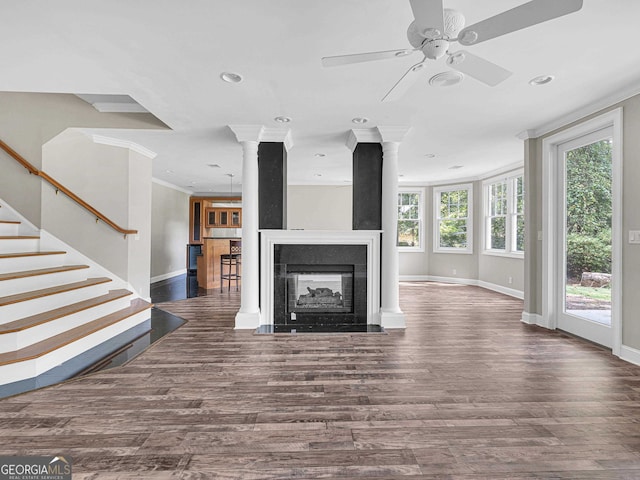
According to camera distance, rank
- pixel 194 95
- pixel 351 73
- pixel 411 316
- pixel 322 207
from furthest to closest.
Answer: pixel 322 207
pixel 411 316
pixel 194 95
pixel 351 73

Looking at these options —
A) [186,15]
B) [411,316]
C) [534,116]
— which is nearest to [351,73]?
[186,15]

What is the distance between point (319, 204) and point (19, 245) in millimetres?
5872

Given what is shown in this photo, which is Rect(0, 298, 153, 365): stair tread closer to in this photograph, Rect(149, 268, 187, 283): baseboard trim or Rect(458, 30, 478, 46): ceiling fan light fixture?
Rect(458, 30, 478, 46): ceiling fan light fixture

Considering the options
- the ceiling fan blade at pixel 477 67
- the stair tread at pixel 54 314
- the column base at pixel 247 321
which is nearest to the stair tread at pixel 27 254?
the stair tread at pixel 54 314

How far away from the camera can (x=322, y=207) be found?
845 cm

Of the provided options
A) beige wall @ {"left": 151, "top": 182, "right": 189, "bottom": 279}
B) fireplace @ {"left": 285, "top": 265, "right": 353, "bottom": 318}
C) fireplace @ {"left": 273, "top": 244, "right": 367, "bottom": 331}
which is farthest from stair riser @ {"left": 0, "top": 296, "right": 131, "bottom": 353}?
beige wall @ {"left": 151, "top": 182, "right": 189, "bottom": 279}

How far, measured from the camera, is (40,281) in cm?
346

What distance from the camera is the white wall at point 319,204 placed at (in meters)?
8.41

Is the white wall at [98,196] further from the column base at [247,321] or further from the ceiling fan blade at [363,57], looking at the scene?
the ceiling fan blade at [363,57]

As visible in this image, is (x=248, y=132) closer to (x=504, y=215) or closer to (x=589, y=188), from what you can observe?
(x=589, y=188)

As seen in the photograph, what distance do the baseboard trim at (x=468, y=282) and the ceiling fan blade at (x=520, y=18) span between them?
5.42 metres

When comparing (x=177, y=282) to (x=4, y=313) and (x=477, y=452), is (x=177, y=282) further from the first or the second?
(x=477, y=452)

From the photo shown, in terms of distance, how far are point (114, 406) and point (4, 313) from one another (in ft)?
5.24

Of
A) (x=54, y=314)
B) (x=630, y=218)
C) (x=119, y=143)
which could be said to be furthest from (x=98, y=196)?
(x=630, y=218)
